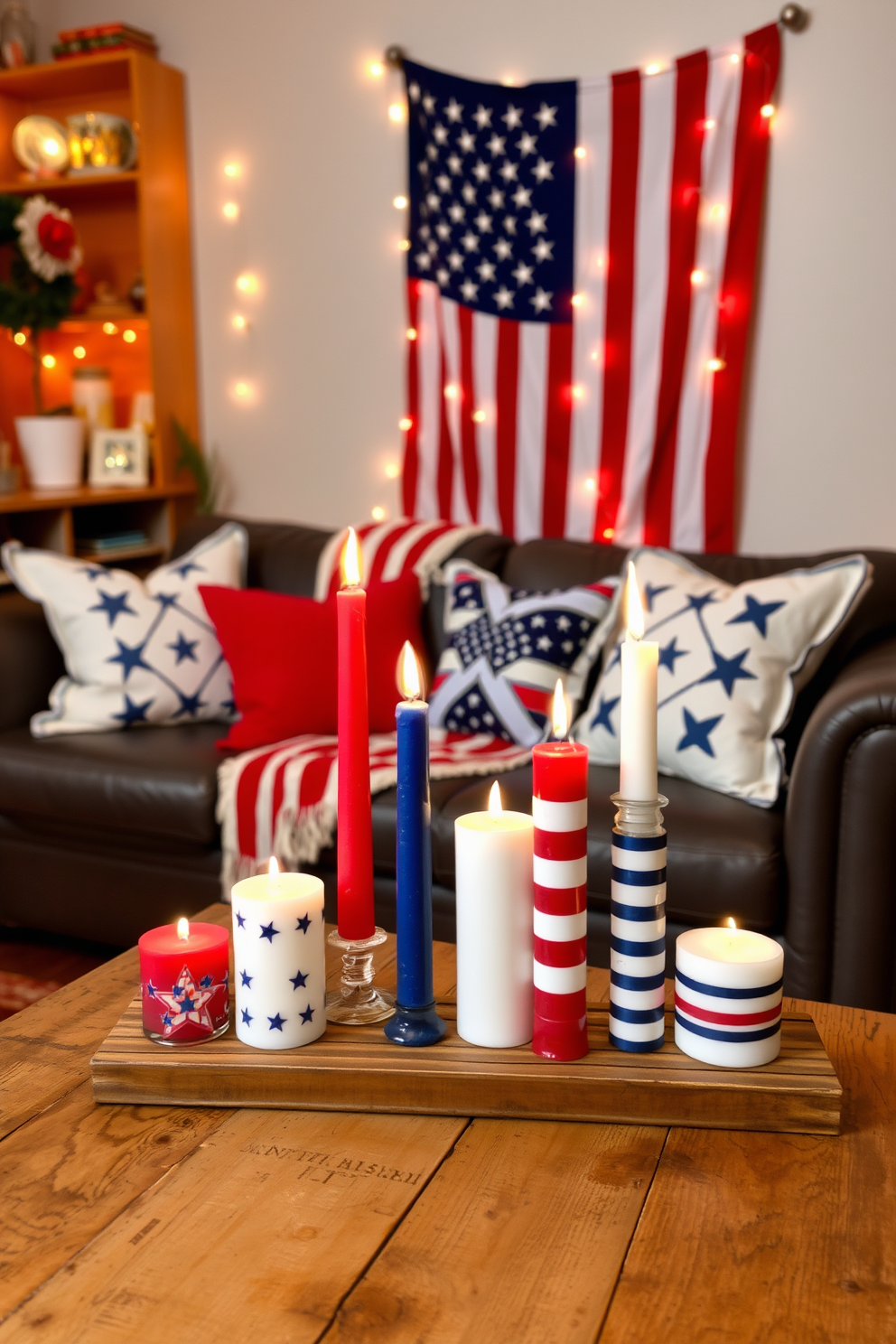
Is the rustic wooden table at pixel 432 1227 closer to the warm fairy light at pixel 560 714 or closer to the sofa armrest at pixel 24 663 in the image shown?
the warm fairy light at pixel 560 714

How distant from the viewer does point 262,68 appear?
122 inches

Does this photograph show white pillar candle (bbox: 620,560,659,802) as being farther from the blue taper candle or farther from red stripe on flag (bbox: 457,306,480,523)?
red stripe on flag (bbox: 457,306,480,523)

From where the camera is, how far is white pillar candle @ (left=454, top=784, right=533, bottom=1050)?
838 mm

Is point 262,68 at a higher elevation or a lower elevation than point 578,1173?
higher

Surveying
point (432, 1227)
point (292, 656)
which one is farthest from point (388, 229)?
point (432, 1227)

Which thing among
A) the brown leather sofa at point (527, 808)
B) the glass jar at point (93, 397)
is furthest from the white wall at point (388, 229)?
the brown leather sofa at point (527, 808)

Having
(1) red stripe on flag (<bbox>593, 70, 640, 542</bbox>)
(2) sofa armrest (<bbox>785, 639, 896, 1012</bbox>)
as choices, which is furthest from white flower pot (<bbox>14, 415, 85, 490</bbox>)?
(2) sofa armrest (<bbox>785, 639, 896, 1012</bbox>)

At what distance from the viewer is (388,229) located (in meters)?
3.03

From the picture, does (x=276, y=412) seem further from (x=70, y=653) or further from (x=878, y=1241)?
(x=878, y=1241)

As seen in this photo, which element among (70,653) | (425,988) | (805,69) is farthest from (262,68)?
(425,988)

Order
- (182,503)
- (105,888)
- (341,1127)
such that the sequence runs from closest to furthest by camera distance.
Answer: (341,1127) → (105,888) → (182,503)

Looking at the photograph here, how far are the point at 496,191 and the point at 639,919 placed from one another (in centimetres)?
238

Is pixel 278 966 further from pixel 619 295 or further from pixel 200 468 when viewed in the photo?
pixel 200 468

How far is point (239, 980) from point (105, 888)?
147 centimetres
